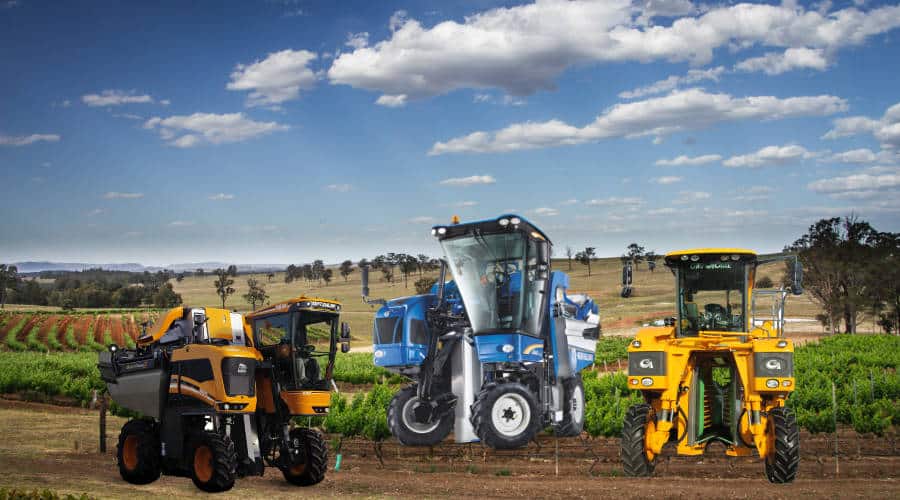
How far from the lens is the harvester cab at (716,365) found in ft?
41.6

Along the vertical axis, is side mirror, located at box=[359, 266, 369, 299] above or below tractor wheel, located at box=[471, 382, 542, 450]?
above

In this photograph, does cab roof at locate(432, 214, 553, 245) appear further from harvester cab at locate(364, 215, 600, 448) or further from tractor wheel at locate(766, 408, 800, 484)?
tractor wheel at locate(766, 408, 800, 484)

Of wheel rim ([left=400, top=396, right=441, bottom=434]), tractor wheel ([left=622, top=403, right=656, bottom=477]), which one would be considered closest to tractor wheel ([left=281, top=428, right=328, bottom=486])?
wheel rim ([left=400, top=396, right=441, bottom=434])

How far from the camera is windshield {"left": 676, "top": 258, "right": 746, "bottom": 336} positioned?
13500mm

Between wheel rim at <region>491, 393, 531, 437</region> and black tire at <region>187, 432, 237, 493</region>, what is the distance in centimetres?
444

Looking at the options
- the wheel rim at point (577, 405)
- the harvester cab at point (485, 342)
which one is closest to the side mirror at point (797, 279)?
the harvester cab at point (485, 342)

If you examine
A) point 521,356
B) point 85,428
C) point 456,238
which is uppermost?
point 456,238

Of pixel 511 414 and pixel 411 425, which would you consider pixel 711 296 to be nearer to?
pixel 511 414

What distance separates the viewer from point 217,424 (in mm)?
13711

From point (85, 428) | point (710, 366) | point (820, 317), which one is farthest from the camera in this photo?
point (820, 317)

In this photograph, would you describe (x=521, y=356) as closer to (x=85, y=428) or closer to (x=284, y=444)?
(x=284, y=444)

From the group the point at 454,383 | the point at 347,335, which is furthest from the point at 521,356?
the point at 347,335

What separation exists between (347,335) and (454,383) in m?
2.75

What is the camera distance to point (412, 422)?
623 inches
